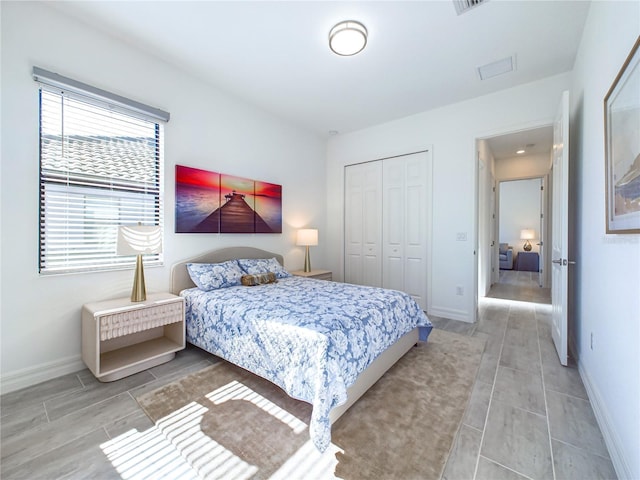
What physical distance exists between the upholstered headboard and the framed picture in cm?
333

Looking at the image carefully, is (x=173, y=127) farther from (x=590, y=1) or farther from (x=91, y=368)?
(x=590, y=1)

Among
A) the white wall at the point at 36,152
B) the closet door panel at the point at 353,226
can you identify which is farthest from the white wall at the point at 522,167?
the white wall at the point at 36,152

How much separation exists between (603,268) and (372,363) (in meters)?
1.62

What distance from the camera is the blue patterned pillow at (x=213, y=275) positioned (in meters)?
2.78

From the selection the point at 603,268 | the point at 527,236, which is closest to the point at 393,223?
the point at 603,268

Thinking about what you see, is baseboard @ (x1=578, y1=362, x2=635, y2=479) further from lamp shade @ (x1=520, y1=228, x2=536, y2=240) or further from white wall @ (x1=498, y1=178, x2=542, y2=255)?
white wall @ (x1=498, y1=178, x2=542, y2=255)

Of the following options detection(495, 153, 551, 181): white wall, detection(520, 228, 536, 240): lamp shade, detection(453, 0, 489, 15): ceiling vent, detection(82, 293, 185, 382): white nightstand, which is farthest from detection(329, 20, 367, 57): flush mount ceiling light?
detection(520, 228, 536, 240): lamp shade

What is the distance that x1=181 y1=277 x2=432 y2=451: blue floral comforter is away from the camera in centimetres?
158

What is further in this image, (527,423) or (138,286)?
(138,286)

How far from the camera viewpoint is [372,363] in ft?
6.50

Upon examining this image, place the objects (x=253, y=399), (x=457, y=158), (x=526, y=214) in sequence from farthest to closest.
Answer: (x=526, y=214), (x=457, y=158), (x=253, y=399)

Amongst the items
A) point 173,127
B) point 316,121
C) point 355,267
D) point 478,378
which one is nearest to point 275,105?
point 316,121

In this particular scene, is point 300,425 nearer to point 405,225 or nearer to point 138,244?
point 138,244

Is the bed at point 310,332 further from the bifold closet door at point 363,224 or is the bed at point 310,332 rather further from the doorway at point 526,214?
the doorway at point 526,214
